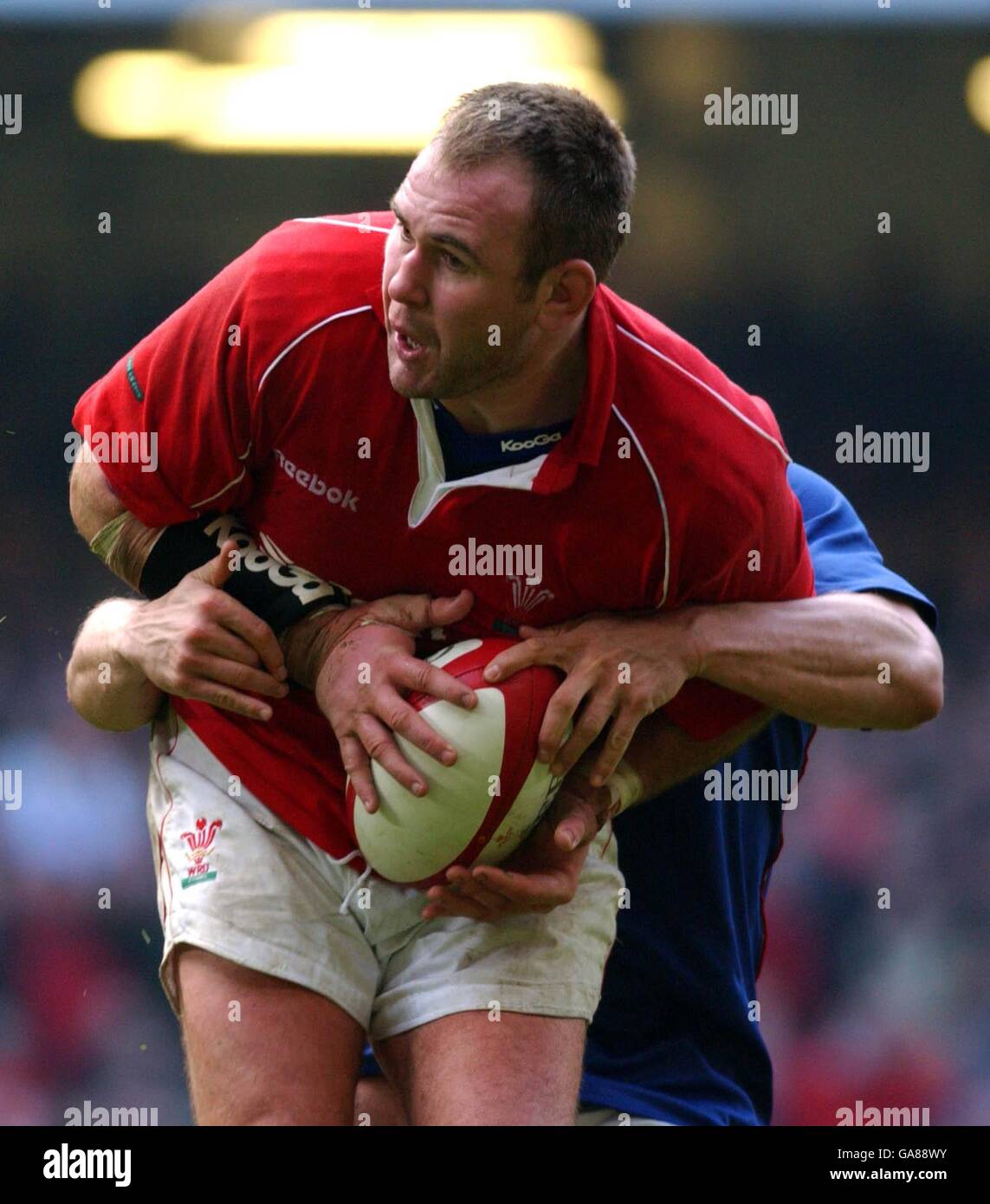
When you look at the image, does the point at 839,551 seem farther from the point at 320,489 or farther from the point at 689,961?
the point at 320,489

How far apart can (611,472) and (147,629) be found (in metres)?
0.61

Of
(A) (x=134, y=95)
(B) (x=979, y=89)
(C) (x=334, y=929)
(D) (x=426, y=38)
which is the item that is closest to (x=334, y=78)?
(D) (x=426, y=38)

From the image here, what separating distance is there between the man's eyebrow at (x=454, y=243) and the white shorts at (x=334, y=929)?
72 centimetres

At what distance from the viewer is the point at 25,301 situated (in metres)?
5.19

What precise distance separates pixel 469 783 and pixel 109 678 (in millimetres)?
538

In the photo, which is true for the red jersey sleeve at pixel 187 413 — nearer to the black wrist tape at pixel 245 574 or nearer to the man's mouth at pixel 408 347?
the black wrist tape at pixel 245 574

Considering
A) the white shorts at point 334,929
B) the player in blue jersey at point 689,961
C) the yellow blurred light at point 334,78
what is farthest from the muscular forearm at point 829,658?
the yellow blurred light at point 334,78

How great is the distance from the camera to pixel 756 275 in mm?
5348

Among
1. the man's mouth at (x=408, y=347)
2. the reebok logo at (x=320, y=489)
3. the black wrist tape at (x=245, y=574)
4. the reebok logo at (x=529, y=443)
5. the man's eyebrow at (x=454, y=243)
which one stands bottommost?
the black wrist tape at (x=245, y=574)

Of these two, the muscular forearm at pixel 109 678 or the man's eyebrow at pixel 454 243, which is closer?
the man's eyebrow at pixel 454 243

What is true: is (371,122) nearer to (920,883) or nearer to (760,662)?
(920,883)

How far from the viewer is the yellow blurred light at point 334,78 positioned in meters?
4.96

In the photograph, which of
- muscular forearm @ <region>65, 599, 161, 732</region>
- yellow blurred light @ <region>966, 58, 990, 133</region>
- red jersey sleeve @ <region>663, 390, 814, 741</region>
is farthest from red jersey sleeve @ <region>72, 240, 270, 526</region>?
yellow blurred light @ <region>966, 58, 990, 133</region>

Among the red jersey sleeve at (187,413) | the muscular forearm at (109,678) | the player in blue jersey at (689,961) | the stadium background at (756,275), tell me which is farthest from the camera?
the stadium background at (756,275)
